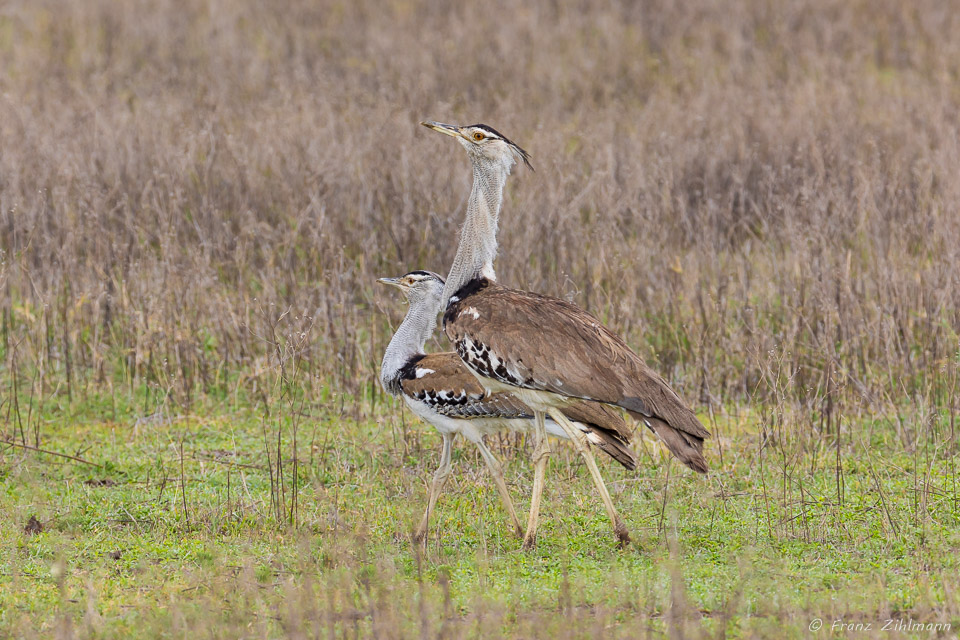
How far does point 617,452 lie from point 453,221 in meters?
4.30

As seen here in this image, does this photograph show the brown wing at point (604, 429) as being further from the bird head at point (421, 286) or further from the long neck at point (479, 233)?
the bird head at point (421, 286)

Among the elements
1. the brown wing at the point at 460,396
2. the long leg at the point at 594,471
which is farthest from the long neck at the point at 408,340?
the long leg at the point at 594,471

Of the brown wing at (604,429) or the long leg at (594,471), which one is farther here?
the brown wing at (604,429)

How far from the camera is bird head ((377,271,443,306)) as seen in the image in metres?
6.28

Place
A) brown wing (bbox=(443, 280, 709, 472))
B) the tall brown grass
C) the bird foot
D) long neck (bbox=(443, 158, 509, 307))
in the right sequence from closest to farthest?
brown wing (bbox=(443, 280, 709, 472))
the bird foot
long neck (bbox=(443, 158, 509, 307))
the tall brown grass

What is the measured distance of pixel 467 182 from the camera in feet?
33.3

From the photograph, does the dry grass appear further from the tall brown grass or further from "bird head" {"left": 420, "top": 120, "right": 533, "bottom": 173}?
"bird head" {"left": 420, "top": 120, "right": 533, "bottom": 173}

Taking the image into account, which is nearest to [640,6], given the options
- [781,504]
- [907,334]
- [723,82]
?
[723,82]

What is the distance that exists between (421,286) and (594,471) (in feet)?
4.83

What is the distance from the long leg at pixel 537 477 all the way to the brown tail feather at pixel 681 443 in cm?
51

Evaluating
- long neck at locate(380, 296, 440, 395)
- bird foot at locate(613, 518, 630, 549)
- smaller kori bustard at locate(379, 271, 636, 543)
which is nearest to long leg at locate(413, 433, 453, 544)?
smaller kori bustard at locate(379, 271, 636, 543)

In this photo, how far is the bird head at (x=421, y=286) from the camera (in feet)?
20.6

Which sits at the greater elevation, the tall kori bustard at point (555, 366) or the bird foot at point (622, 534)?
the tall kori bustard at point (555, 366)

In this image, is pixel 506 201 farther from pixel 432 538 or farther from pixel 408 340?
pixel 432 538
